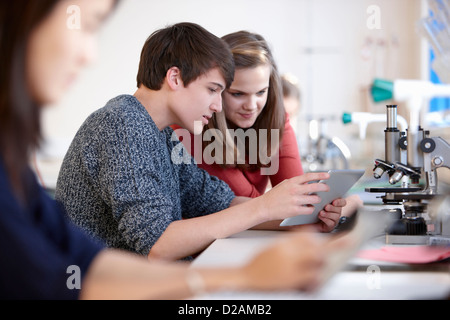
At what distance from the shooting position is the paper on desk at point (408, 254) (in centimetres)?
104

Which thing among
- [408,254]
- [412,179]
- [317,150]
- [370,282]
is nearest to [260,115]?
[412,179]

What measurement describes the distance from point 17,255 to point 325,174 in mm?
826

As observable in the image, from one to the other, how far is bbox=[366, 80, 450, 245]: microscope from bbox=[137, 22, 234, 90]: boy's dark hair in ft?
1.35

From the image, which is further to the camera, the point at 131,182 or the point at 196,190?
the point at 196,190

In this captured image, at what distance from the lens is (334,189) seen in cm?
139

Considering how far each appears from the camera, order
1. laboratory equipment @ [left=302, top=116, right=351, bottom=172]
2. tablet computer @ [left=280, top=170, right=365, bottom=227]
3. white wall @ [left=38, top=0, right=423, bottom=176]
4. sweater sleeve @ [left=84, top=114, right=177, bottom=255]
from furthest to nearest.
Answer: white wall @ [left=38, top=0, right=423, bottom=176]
laboratory equipment @ [left=302, top=116, right=351, bottom=172]
tablet computer @ [left=280, top=170, right=365, bottom=227]
sweater sleeve @ [left=84, top=114, right=177, bottom=255]

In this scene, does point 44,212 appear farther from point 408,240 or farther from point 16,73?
point 408,240

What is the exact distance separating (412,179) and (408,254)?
29cm

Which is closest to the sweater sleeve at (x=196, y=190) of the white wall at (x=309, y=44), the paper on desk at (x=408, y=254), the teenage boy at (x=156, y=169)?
the teenage boy at (x=156, y=169)

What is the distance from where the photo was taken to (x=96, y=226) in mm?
1331

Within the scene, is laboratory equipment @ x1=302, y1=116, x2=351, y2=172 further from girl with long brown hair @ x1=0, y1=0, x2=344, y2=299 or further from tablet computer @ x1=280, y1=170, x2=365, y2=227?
girl with long brown hair @ x1=0, y1=0, x2=344, y2=299

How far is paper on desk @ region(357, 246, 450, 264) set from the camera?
104 cm

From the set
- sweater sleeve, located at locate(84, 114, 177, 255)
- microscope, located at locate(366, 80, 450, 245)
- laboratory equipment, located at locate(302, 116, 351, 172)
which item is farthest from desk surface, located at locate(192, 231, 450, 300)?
laboratory equipment, located at locate(302, 116, 351, 172)
